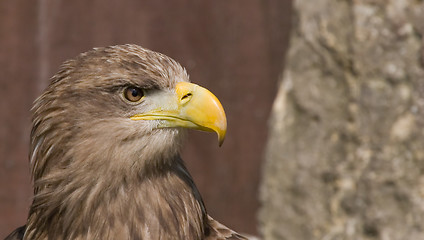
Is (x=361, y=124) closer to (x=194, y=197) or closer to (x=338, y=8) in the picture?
(x=338, y=8)

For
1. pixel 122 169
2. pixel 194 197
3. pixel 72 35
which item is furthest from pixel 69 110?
pixel 72 35

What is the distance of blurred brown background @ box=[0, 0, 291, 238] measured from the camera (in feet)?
20.0

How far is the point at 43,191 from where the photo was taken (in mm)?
3404

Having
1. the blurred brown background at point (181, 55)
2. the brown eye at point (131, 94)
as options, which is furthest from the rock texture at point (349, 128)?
the brown eye at point (131, 94)

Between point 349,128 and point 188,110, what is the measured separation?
3.00 metres

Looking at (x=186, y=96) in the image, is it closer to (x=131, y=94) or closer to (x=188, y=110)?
(x=188, y=110)

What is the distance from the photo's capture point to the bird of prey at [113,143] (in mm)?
3336

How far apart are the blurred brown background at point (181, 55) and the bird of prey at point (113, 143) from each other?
9.07 feet

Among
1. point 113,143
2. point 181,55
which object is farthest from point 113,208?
point 181,55

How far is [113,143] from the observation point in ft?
10.9

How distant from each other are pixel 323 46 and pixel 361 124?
0.66m

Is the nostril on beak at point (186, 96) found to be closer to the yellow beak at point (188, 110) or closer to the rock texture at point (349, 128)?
the yellow beak at point (188, 110)

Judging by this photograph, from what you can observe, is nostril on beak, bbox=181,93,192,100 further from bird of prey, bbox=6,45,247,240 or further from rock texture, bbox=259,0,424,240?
rock texture, bbox=259,0,424,240

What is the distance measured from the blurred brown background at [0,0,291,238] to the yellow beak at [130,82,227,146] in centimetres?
282
